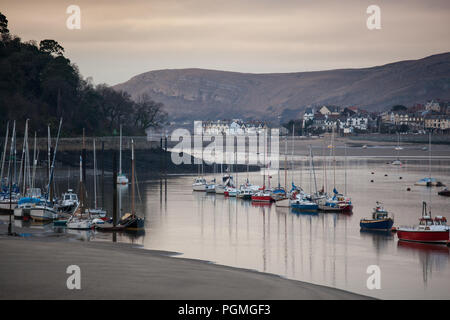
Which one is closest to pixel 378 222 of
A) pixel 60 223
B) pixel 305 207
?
pixel 305 207

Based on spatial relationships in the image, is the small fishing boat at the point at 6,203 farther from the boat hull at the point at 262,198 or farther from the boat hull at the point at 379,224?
the boat hull at the point at 379,224

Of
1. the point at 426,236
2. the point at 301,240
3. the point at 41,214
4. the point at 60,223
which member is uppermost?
the point at 41,214

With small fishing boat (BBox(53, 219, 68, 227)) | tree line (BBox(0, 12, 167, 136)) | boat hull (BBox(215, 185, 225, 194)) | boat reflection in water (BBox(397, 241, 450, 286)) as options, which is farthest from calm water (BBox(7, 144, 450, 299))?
tree line (BBox(0, 12, 167, 136))

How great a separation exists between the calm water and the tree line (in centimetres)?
2665

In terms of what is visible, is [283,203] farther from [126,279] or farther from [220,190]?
[126,279]

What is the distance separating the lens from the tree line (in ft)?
279

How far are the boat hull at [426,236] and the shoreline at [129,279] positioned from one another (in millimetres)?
11273

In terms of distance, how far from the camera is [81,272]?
20188mm

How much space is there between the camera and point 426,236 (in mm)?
33438

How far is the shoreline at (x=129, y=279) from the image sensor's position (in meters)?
17.7

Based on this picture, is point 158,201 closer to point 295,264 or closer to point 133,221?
point 133,221

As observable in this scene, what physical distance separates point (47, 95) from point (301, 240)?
211ft

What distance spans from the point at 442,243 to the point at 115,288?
2020 cm
